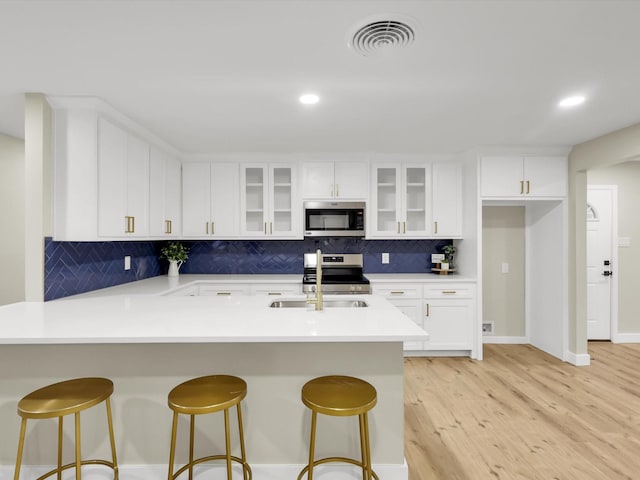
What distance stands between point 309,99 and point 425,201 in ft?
7.30

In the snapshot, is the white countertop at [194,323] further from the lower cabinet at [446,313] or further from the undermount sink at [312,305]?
the lower cabinet at [446,313]

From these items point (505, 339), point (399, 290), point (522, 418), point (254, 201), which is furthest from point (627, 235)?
point (254, 201)

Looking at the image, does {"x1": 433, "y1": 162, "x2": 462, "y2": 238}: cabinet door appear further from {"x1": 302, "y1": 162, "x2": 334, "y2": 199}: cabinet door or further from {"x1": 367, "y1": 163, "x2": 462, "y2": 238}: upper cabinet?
{"x1": 302, "y1": 162, "x2": 334, "y2": 199}: cabinet door

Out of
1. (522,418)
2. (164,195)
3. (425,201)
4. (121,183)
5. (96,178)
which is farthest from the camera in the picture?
(425,201)

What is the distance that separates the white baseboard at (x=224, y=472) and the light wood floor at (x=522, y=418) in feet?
0.66

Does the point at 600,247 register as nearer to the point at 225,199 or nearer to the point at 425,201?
the point at 425,201

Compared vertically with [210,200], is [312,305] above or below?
below

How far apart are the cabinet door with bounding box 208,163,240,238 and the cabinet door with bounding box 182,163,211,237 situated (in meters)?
0.07

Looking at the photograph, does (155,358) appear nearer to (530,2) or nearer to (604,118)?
(530,2)

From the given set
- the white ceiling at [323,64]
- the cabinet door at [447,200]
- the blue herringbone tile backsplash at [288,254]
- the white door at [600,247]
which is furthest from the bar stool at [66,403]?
the white door at [600,247]

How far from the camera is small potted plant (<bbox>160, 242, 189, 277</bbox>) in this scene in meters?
4.03

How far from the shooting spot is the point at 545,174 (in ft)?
12.0

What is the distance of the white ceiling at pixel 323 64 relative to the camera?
1.42m

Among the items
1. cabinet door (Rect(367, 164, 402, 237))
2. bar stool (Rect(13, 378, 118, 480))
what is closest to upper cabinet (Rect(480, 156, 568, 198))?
cabinet door (Rect(367, 164, 402, 237))
